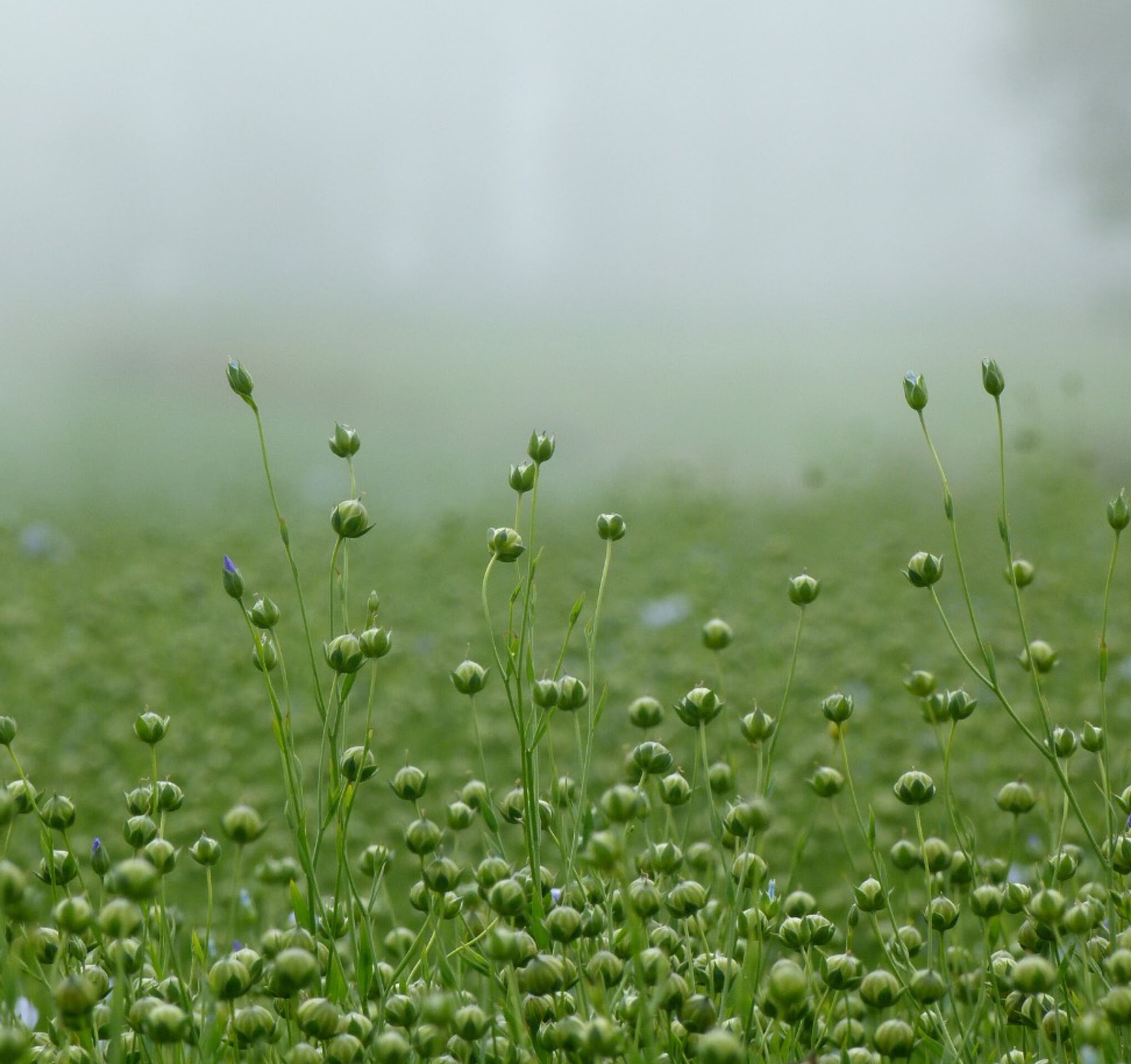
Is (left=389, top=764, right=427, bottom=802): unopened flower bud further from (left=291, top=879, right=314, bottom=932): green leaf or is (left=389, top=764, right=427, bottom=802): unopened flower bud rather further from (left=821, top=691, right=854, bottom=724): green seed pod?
(left=821, top=691, right=854, bottom=724): green seed pod

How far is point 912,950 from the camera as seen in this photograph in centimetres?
109

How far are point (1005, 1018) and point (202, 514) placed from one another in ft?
15.9

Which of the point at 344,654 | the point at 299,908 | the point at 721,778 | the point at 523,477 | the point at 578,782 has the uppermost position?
the point at 523,477

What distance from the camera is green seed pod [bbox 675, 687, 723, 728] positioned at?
0.98 m

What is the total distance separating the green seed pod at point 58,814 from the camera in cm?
100

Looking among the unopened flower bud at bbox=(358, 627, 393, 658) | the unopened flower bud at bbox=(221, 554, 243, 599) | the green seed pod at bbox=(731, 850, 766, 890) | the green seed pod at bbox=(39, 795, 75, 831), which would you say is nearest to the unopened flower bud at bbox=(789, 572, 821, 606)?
the green seed pod at bbox=(731, 850, 766, 890)

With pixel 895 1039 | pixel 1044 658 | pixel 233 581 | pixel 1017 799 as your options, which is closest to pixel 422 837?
pixel 233 581

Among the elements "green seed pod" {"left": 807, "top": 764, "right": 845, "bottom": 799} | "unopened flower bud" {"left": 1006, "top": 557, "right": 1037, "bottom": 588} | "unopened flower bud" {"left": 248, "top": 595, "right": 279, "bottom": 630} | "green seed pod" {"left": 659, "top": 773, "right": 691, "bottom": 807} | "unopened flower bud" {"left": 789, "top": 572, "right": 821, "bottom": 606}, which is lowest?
"green seed pod" {"left": 807, "top": 764, "right": 845, "bottom": 799}

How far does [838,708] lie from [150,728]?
20.7 inches

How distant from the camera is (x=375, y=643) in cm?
101

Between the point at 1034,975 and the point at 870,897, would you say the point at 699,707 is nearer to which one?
the point at 870,897

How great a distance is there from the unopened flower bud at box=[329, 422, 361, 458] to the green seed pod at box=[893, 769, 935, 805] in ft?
1.67

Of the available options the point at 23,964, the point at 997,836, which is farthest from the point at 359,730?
the point at 23,964

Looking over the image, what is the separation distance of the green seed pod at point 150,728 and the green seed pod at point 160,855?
12 cm
